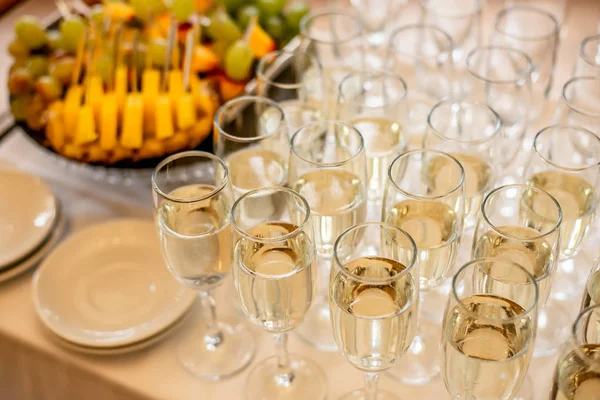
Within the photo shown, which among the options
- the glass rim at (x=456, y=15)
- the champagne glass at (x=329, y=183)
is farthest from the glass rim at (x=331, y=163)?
the glass rim at (x=456, y=15)

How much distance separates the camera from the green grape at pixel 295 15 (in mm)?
1436

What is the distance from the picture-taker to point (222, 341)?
1.03 m

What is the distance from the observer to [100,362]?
100 cm

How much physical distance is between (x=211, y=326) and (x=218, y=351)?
38 millimetres

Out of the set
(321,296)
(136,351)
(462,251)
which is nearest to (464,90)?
(462,251)

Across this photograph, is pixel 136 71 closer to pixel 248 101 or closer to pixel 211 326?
pixel 248 101

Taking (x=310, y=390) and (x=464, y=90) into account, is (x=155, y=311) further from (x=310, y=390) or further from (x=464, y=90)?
(x=464, y=90)

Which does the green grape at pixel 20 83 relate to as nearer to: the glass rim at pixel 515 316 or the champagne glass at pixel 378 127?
the champagne glass at pixel 378 127

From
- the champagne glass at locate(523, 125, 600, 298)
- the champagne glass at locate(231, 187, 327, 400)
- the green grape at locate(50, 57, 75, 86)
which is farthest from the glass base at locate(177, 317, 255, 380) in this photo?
the green grape at locate(50, 57, 75, 86)

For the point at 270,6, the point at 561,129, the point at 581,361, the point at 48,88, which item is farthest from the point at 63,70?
the point at 581,361

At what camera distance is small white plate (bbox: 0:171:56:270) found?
1.13 m

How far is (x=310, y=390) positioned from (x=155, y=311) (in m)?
0.26

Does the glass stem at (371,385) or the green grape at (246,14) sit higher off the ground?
the green grape at (246,14)

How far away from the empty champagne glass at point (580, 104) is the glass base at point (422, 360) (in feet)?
1.24
